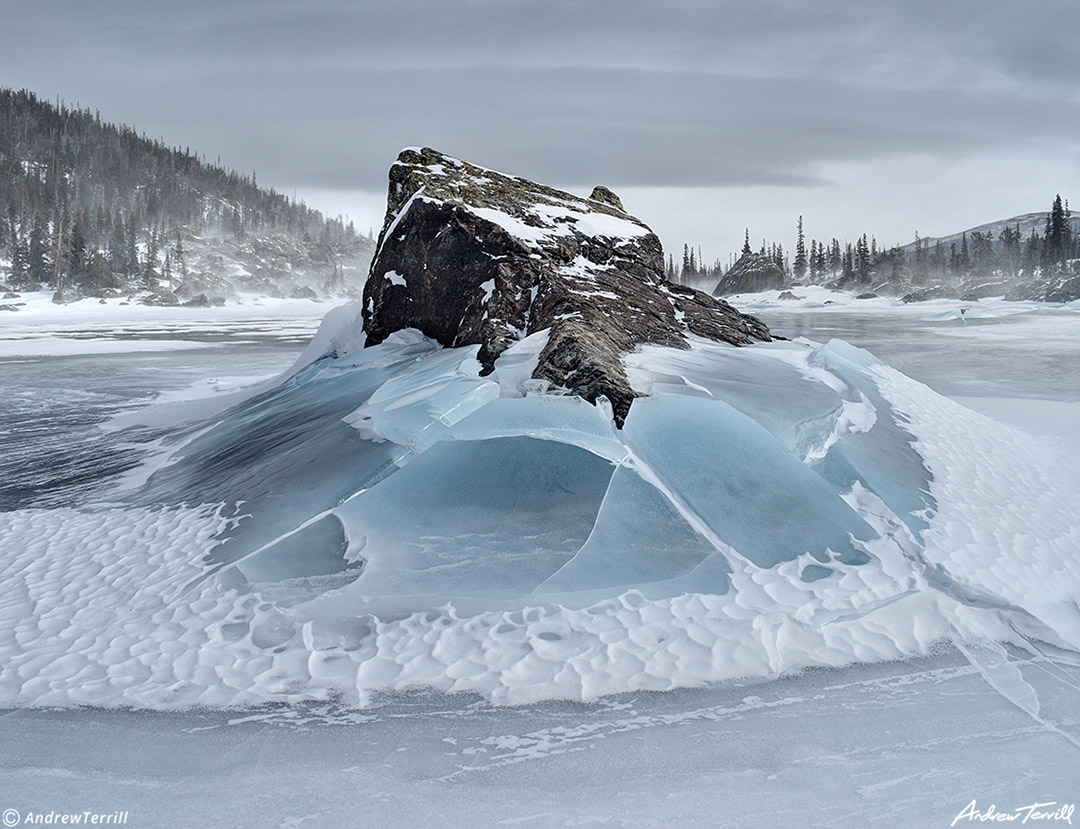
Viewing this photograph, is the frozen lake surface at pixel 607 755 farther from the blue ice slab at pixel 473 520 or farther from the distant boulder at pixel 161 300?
the distant boulder at pixel 161 300

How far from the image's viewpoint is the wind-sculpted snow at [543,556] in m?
2.46

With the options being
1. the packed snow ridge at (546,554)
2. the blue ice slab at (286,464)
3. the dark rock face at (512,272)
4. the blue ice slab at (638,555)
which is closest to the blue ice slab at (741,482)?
the packed snow ridge at (546,554)

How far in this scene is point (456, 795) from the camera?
187 cm

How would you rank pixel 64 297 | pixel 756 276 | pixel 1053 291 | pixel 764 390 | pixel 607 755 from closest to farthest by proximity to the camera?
pixel 607 755 → pixel 764 390 → pixel 1053 291 → pixel 64 297 → pixel 756 276

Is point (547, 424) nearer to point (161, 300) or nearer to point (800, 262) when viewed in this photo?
point (161, 300)

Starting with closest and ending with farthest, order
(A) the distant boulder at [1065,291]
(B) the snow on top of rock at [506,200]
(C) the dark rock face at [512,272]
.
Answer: (C) the dark rock face at [512,272] < (B) the snow on top of rock at [506,200] < (A) the distant boulder at [1065,291]

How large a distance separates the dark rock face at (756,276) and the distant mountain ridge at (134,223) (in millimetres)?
52992

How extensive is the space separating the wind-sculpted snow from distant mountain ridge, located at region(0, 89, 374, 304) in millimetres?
62338

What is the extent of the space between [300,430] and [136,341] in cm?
1752

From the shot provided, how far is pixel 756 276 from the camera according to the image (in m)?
83.4

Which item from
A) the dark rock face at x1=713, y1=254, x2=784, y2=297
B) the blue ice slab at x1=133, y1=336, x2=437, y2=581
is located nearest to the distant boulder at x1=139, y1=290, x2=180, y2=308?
the blue ice slab at x1=133, y1=336, x2=437, y2=581

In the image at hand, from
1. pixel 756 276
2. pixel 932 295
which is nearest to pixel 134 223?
pixel 756 276

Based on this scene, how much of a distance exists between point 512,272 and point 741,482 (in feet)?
11.3

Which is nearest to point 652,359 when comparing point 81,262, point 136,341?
point 136,341
